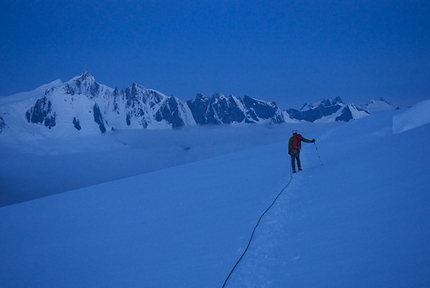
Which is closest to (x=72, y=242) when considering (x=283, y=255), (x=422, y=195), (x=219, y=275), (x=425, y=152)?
(x=219, y=275)

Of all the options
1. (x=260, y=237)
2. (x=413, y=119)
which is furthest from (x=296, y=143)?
(x=260, y=237)

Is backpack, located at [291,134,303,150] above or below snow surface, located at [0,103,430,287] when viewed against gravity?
above

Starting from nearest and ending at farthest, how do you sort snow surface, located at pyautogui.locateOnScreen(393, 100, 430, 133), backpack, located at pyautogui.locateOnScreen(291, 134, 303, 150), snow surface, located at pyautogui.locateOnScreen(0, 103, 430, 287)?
snow surface, located at pyautogui.locateOnScreen(0, 103, 430, 287)
backpack, located at pyautogui.locateOnScreen(291, 134, 303, 150)
snow surface, located at pyautogui.locateOnScreen(393, 100, 430, 133)

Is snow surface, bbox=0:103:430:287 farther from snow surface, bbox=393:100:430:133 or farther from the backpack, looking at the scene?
snow surface, bbox=393:100:430:133

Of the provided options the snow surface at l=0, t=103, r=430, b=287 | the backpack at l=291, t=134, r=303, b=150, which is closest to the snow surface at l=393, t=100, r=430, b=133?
the snow surface at l=0, t=103, r=430, b=287

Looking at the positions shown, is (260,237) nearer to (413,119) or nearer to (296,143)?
(296,143)

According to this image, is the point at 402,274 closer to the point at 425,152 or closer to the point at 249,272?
the point at 249,272

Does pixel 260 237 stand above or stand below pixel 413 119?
below

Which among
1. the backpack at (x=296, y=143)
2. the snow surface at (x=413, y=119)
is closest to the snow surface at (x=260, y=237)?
the backpack at (x=296, y=143)

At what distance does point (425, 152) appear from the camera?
26.8ft

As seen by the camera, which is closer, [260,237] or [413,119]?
[260,237]

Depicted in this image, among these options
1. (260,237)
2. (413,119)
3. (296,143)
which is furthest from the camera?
(413,119)

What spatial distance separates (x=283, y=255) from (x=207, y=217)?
3539 millimetres

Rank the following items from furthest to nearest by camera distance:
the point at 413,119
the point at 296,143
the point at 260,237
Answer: the point at 413,119
the point at 296,143
the point at 260,237
